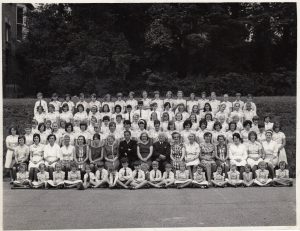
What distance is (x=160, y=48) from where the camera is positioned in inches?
599

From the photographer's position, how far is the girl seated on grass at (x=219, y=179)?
8.19 meters

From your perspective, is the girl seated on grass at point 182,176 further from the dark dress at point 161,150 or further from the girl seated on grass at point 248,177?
the girl seated on grass at point 248,177

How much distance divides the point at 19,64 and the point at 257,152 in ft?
32.0

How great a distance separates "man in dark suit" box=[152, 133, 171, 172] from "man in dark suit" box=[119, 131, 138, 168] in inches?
14.8

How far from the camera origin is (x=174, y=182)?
26.9ft

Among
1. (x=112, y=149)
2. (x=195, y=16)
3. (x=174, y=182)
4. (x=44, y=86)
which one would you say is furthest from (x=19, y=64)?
(x=174, y=182)

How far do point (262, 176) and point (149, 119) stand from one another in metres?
2.83

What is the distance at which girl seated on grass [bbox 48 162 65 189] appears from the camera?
8.09 m

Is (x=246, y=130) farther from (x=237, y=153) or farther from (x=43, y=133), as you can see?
(x=43, y=133)

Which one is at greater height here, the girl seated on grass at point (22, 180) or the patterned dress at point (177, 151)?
the patterned dress at point (177, 151)

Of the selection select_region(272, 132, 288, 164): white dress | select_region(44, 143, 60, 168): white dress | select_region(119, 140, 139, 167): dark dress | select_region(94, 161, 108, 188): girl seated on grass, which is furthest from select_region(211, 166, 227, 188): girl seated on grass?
select_region(44, 143, 60, 168): white dress

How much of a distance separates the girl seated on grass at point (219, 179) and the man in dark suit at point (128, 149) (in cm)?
151

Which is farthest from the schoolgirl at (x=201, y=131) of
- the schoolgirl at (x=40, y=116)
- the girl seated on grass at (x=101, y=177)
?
the schoolgirl at (x=40, y=116)

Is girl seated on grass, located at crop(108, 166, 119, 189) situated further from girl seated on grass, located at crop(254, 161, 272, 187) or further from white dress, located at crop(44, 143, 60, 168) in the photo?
girl seated on grass, located at crop(254, 161, 272, 187)
